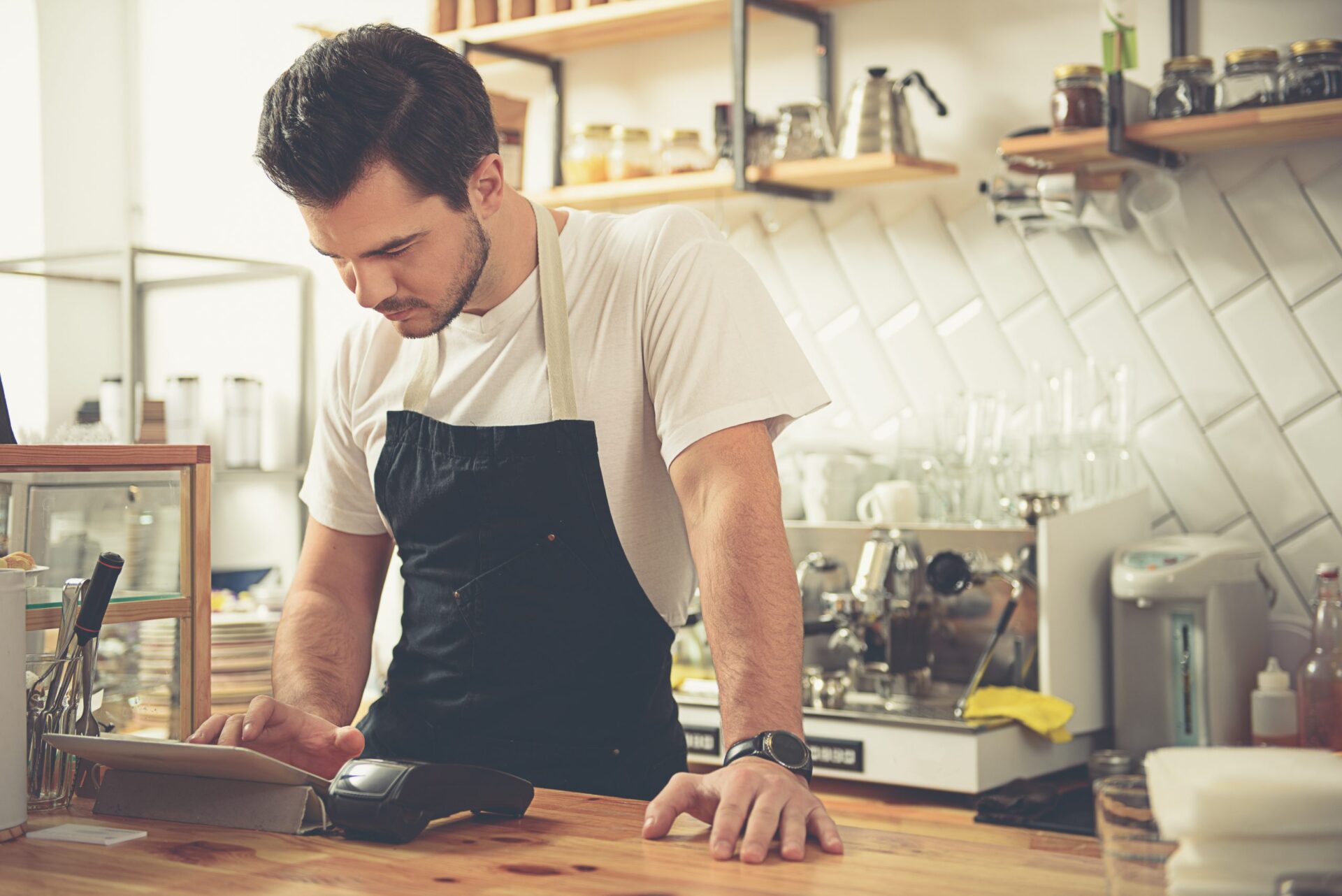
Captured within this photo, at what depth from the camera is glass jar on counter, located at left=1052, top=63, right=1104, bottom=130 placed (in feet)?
8.52

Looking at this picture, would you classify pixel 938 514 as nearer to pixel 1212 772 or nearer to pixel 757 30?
pixel 757 30

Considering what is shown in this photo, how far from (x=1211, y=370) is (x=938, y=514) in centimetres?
58

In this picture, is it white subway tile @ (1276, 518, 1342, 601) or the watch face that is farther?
white subway tile @ (1276, 518, 1342, 601)

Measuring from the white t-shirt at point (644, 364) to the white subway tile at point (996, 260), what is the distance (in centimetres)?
145

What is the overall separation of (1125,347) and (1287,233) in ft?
1.16

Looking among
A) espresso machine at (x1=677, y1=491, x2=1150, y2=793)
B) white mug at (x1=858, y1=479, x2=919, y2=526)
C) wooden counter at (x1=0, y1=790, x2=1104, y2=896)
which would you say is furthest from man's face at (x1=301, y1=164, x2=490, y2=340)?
white mug at (x1=858, y1=479, x2=919, y2=526)

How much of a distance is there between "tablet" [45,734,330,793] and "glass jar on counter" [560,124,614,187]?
7.28 feet

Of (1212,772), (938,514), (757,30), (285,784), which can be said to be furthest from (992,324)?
(1212,772)

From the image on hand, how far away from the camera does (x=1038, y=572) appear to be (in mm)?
2449

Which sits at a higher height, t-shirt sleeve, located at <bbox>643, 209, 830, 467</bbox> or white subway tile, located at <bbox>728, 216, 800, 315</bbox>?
white subway tile, located at <bbox>728, 216, 800, 315</bbox>

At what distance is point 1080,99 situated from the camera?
260cm

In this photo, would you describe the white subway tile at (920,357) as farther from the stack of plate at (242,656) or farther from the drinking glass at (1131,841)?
the drinking glass at (1131,841)

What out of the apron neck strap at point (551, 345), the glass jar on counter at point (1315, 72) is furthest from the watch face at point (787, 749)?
the glass jar on counter at point (1315, 72)

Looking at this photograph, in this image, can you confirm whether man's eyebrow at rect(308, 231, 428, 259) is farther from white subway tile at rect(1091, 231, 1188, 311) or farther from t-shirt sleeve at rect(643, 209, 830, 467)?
white subway tile at rect(1091, 231, 1188, 311)
